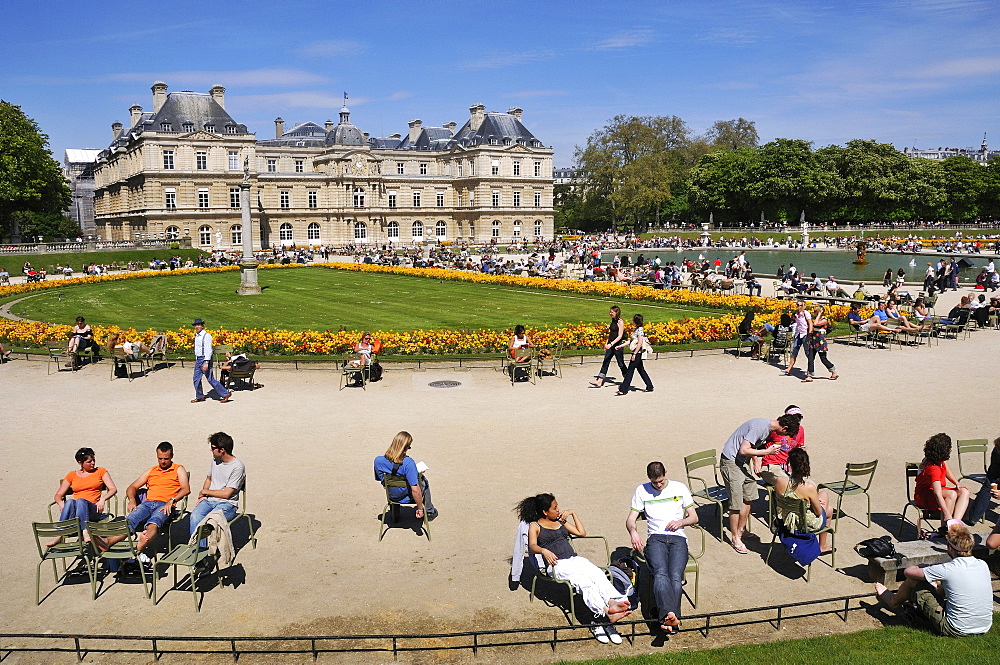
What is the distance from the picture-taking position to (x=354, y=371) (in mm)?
16297

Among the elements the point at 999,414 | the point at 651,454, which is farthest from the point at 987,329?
the point at 651,454

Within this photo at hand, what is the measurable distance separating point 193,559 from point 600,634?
3.85 m

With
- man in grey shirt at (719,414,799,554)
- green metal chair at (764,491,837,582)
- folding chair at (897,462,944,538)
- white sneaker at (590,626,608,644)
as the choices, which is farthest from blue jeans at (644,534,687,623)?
folding chair at (897,462,944,538)

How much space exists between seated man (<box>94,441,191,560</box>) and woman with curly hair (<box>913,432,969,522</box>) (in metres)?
8.01

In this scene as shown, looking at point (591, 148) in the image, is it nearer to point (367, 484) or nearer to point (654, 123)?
point (654, 123)

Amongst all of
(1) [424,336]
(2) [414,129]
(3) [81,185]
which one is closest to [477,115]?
(2) [414,129]

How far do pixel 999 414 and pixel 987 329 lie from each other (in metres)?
11.1

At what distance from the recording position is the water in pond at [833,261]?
4266cm

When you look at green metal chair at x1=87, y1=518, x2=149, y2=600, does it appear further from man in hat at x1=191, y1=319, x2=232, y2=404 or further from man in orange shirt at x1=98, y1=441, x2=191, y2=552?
man in hat at x1=191, y1=319, x2=232, y2=404

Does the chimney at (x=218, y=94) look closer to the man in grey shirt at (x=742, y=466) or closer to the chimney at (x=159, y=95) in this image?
the chimney at (x=159, y=95)

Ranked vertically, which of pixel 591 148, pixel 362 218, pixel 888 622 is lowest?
pixel 888 622

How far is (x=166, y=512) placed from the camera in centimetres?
784

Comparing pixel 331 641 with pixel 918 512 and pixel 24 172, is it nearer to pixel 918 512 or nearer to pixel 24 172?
pixel 918 512

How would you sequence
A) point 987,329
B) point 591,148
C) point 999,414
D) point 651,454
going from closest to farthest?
point 651,454, point 999,414, point 987,329, point 591,148
